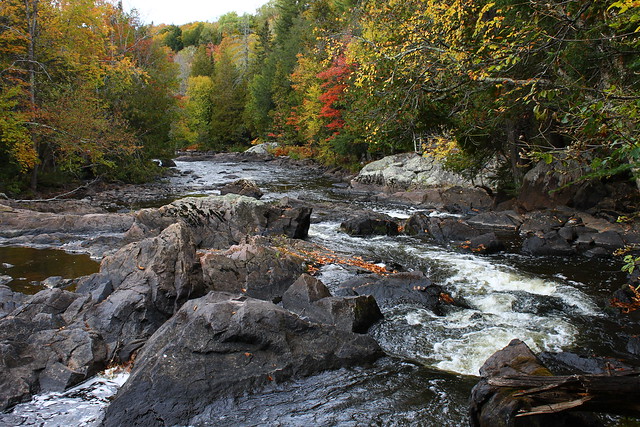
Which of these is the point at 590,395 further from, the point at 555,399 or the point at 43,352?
the point at 43,352

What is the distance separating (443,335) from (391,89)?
639cm

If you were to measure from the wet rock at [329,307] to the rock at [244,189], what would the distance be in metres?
13.8

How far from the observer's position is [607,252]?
11.9 m

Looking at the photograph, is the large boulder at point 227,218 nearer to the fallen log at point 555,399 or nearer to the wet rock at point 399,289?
the wet rock at point 399,289

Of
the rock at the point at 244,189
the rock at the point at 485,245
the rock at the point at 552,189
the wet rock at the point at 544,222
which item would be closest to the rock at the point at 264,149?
the rock at the point at 244,189

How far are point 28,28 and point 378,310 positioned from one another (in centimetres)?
1832

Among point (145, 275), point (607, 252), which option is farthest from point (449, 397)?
point (607, 252)

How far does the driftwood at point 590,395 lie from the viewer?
13.3ft

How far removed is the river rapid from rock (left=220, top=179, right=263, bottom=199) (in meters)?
8.44

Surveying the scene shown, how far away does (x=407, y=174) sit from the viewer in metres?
25.7

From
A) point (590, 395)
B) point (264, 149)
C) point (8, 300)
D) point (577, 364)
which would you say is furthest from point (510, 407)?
point (264, 149)

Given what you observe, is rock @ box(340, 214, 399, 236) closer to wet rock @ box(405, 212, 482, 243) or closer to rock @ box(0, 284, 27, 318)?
wet rock @ box(405, 212, 482, 243)

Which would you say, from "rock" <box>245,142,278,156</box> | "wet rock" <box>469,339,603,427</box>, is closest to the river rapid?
"wet rock" <box>469,339,603,427</box>

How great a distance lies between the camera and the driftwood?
405 centimetres
